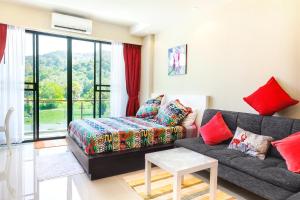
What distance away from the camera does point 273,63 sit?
2.68m

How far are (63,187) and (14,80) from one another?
2.73m

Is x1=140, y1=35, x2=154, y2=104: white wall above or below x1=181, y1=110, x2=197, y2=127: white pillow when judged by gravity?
above

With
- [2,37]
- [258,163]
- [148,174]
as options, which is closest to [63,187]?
[148,174]

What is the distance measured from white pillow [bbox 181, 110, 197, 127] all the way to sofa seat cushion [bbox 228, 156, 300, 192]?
1377mm

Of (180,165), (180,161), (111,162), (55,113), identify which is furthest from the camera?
(55,113)

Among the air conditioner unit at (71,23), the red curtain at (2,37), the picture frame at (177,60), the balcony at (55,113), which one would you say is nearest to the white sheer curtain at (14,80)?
the red curtain at (2,37)

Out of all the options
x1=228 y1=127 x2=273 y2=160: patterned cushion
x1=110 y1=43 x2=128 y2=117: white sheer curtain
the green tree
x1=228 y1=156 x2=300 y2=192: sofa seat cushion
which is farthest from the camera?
x1=110 y1=43 x2=128 y2=117: white sheer curtain

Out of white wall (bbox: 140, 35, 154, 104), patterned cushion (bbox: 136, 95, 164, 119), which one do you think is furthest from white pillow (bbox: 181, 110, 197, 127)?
white wall (bbox: 140, 35, 154, 104)

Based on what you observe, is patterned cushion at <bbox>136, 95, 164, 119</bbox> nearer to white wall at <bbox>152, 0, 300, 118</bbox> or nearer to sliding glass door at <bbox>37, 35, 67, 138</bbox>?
white wall at <bbox>152, 0, 300, 118</bbox>

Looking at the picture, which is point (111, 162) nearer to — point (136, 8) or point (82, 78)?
point (136, 8)

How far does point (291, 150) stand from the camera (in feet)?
6.59

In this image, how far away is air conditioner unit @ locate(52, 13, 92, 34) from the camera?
4096mm

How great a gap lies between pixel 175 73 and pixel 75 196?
3082 millimetres

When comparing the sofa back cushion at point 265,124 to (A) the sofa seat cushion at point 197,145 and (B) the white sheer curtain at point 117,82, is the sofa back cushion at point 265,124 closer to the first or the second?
(A) the sofa seat cushion at point 197,145
